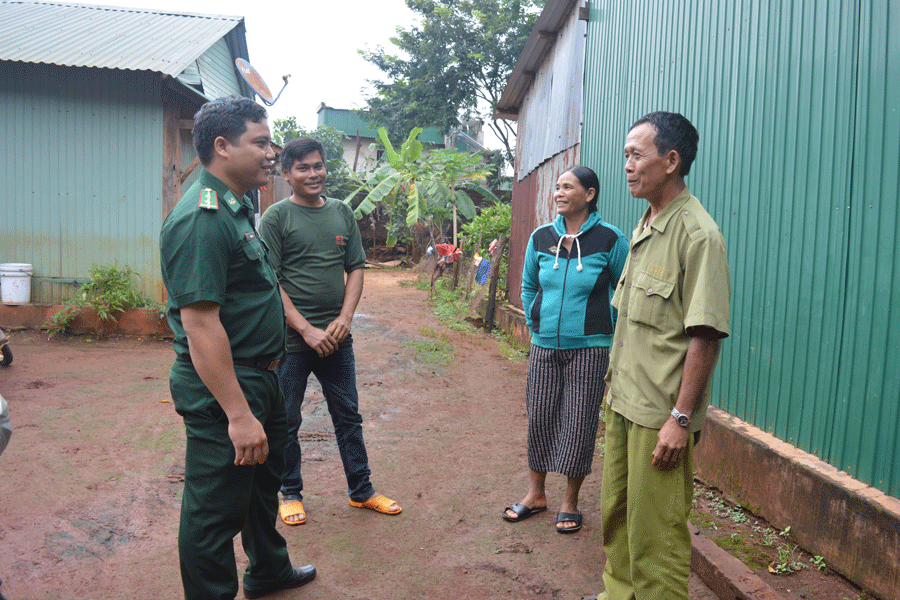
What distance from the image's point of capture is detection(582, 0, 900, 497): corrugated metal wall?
2.62 metres

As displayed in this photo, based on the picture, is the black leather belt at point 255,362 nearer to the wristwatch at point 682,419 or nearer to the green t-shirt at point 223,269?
the green t-shirt at point 223,269

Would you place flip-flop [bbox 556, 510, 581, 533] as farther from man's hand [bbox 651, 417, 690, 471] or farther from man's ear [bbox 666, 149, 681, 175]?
man's ear [bbox 666, 149, 681, 175]

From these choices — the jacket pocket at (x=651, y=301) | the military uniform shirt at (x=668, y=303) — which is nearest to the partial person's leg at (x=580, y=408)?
the military uniform shirt at (x=668, y=303)

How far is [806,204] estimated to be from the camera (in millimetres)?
3094

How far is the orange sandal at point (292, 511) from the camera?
10.8 feet

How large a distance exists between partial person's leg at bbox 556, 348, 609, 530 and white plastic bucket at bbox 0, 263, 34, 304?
7.73 metres

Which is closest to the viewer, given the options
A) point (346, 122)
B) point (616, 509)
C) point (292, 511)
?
point (616, 509)

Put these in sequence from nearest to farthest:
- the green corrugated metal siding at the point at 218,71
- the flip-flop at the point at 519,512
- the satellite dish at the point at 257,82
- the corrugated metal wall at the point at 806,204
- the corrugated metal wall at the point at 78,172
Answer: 1. the corrugated metal wall at the point at 806,204
2. the flip-flop at the point at 519,512
3. the corrugated metal wall at the point at 78,172
4. the satellite dish at the point at 257,82
5. the green corrugated metal siding at the point at 218,71

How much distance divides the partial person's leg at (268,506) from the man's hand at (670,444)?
1369 millimetres

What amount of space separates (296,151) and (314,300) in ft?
2.54

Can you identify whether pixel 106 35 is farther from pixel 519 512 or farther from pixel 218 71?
pixel 519 512

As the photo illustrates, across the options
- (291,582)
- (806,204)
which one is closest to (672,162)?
(806,204)

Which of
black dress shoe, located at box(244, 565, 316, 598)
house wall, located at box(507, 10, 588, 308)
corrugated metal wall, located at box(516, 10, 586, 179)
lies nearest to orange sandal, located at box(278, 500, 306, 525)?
black dress shoe, located at box(244, 565, 316, 598)

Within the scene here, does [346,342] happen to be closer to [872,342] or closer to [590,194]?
[590,194]
